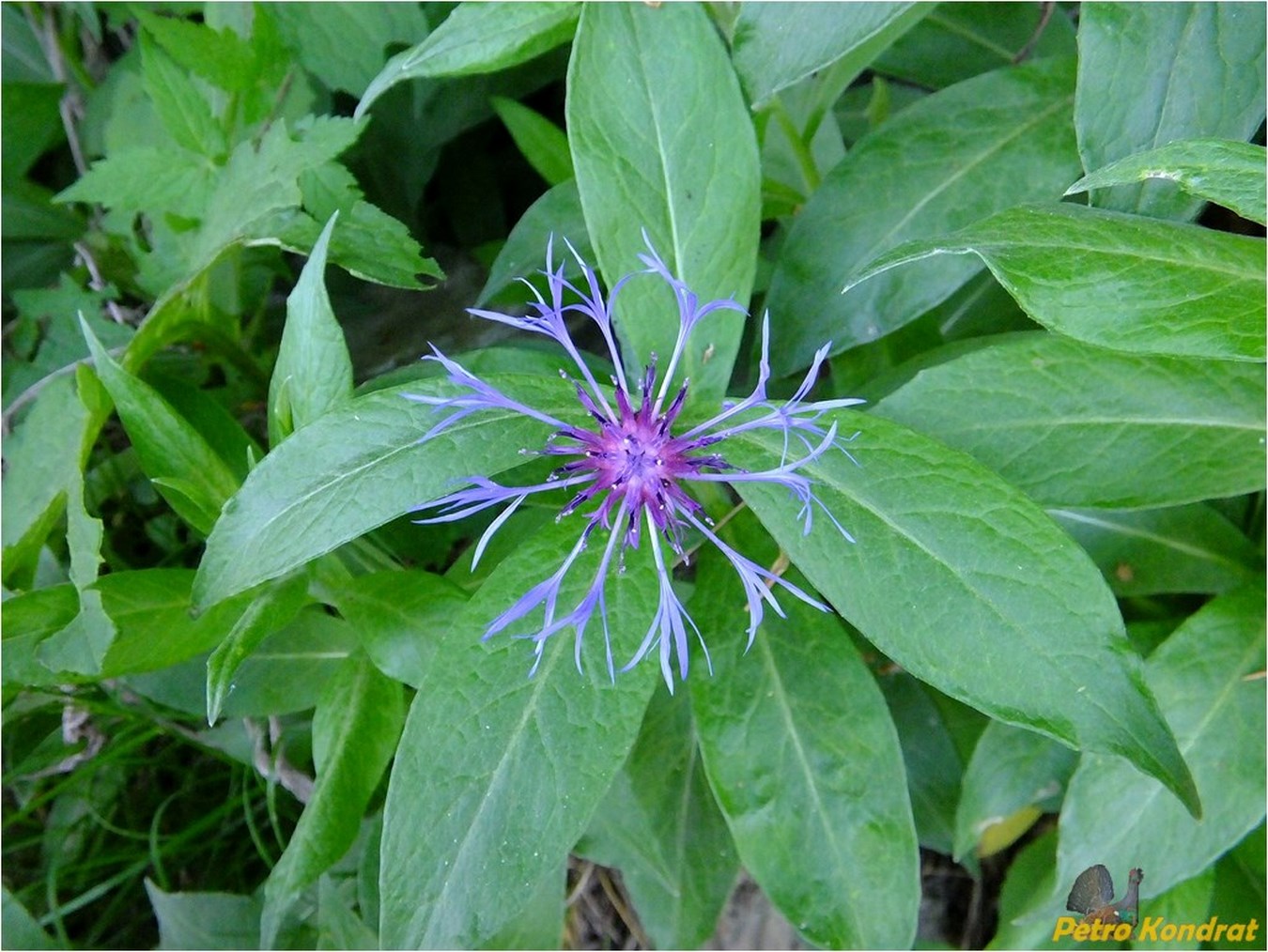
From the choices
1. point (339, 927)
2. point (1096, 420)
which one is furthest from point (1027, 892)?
point (339, 927)

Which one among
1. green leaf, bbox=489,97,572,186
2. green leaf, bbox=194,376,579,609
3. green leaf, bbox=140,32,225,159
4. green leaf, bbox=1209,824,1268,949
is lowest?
green leaf, bbox=1209,824,1268,949

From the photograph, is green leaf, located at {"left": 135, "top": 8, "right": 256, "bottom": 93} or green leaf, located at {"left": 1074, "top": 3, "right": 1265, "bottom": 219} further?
green leaf, located at {"left": 135, "top": 8, "right": 256, "bottom": 93}

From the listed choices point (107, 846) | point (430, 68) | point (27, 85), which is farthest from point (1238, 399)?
point (27, 85)

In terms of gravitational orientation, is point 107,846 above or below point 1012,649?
below

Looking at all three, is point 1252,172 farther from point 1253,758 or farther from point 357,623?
point 357,623

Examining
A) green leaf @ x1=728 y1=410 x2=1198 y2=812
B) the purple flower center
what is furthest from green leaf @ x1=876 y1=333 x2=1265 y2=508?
the purple flower center

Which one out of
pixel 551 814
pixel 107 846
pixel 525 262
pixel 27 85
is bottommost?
pixel 107 846

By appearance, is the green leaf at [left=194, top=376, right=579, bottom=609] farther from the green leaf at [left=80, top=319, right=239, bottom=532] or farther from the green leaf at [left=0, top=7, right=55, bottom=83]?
the green leaf at [left=0, top=7, right=55, bottom=83]

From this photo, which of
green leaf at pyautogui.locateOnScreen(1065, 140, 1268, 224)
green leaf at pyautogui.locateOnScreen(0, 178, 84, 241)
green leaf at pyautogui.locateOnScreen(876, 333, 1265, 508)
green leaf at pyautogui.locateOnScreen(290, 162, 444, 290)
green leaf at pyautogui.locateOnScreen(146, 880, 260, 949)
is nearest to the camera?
green leaf at pyautogui.locateOnScreen(1065, 140, 1268, 224)
